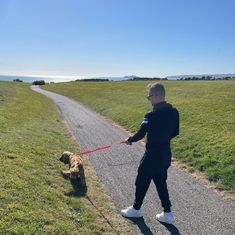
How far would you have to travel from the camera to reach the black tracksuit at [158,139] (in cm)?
668

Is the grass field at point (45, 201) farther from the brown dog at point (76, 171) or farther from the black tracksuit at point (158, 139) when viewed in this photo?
Result: the black tracksuit at point (158, 139)

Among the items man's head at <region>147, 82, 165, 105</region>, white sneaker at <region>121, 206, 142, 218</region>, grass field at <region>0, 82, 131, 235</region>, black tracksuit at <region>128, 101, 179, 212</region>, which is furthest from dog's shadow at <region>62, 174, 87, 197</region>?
man's head at <region>147, 82, 165, 105</region>

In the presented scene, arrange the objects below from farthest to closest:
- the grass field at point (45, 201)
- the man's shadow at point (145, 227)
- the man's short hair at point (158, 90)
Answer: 1. the man's shadow at point (145, 227)
2. the man's short hair at point (158, 90)
3. the grass field at point (45, 201)

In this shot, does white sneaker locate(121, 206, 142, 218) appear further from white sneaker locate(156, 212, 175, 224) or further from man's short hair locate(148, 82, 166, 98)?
man's short hair locate(148, 82, 166, 98)

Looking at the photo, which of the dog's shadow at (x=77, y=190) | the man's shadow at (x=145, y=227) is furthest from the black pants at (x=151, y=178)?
the dog's shadow at (x=77, y=190)

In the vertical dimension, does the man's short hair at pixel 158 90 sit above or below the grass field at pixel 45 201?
above

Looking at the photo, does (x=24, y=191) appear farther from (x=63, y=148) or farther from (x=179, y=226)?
(x=63, y=148)

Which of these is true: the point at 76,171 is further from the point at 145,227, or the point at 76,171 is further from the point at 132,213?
the point at 145,227

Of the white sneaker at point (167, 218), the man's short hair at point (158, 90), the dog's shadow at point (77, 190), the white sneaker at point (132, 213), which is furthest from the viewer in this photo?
the dog's shadow at point (77, 190)

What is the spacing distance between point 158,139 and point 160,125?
0.29m

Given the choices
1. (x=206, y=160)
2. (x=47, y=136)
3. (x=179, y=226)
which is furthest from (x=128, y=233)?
(x=47, y=136)

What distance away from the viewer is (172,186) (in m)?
9.79

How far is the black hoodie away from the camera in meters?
6.66

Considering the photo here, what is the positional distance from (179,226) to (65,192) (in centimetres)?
287
